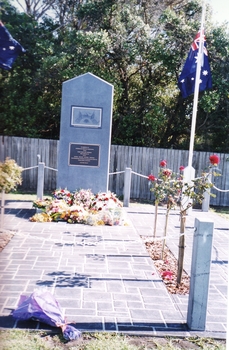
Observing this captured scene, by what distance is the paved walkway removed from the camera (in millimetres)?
3500

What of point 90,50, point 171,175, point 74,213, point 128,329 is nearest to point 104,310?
point 128,329

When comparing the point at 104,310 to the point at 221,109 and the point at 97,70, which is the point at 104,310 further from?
the point at 221,109

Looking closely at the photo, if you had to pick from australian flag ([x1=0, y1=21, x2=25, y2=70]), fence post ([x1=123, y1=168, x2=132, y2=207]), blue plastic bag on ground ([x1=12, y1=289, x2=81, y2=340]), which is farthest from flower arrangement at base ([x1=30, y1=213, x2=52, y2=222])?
blue plastic bag on ground ([x1=12, y1=289, x2=81, y2=340])

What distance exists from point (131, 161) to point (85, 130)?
422 cm

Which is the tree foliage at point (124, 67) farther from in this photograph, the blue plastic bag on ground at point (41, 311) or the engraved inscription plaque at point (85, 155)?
the blue plastic bag on ground at point (41, 311)

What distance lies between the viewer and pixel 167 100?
14.6 metres

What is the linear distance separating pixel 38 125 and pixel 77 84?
611 centimetres

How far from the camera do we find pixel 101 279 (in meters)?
4.55

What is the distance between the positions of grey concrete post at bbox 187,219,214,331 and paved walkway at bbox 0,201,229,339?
0.12 m

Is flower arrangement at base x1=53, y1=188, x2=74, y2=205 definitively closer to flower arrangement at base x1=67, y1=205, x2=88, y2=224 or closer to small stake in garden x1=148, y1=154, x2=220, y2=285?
flower arrangement at base x1=67, y1=205, x2=88, y2=224

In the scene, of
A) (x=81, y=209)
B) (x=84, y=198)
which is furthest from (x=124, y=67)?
(x=81, y=209)

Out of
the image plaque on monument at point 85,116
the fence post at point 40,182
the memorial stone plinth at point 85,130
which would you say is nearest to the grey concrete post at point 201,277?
the memorial stone plinth at point 85,130

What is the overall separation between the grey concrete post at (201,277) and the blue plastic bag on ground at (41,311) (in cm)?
114

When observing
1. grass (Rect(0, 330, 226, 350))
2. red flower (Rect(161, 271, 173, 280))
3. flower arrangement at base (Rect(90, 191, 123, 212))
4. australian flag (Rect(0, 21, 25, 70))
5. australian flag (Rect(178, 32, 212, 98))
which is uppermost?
australian flag (Rect(178, 32, 212, 98))
